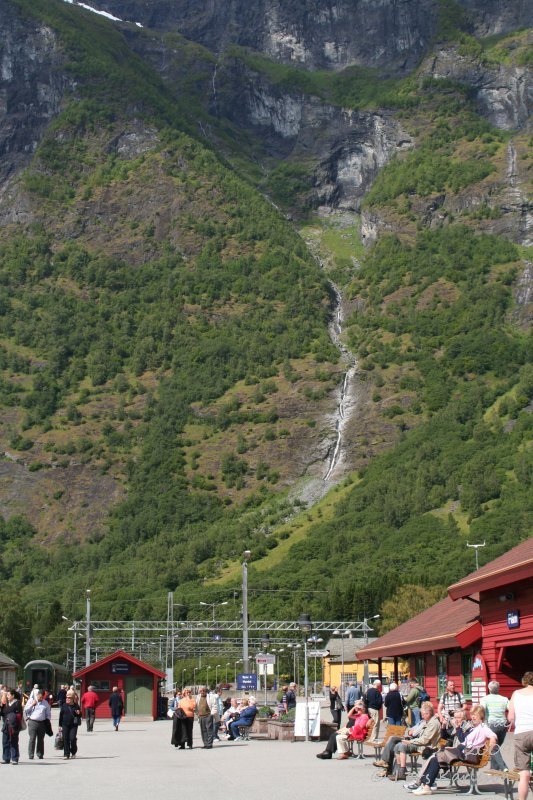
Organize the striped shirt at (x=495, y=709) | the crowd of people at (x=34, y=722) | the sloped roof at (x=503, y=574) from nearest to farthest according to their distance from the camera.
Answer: the striped shirt at (x=495, y=709), the sloped roof at (x=503, y=574), the crowd of people at (x=34, y=722)

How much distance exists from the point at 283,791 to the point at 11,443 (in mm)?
157478

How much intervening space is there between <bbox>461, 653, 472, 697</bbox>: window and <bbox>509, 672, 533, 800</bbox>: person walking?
19.8 metres

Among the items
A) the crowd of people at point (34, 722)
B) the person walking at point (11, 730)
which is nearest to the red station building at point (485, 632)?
the crowd of people at point (34, 722)

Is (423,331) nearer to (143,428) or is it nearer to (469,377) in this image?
(469,377)

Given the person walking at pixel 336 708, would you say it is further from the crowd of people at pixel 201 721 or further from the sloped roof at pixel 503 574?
the sloped roof at pixel 503 574

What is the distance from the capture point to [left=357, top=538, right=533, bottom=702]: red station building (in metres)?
28.6

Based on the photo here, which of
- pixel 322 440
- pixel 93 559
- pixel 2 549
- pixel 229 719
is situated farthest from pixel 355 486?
pixel 229 719

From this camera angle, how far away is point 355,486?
14975 cm

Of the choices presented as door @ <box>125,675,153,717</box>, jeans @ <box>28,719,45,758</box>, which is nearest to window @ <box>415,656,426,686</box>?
door @ <box>125,675,153,717</box>

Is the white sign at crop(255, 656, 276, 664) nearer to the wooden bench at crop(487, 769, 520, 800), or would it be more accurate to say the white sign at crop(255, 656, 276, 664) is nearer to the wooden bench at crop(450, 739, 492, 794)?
the wooden bench at crop(450, 739, 492, 794)

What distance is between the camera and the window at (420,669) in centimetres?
4659

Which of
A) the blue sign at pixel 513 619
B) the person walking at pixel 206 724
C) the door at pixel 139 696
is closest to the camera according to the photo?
the blue sign at pixel 513 619

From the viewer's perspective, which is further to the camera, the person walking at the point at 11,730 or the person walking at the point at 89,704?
the person walking at the point at 89,704

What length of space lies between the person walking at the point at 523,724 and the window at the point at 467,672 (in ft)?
64.9
